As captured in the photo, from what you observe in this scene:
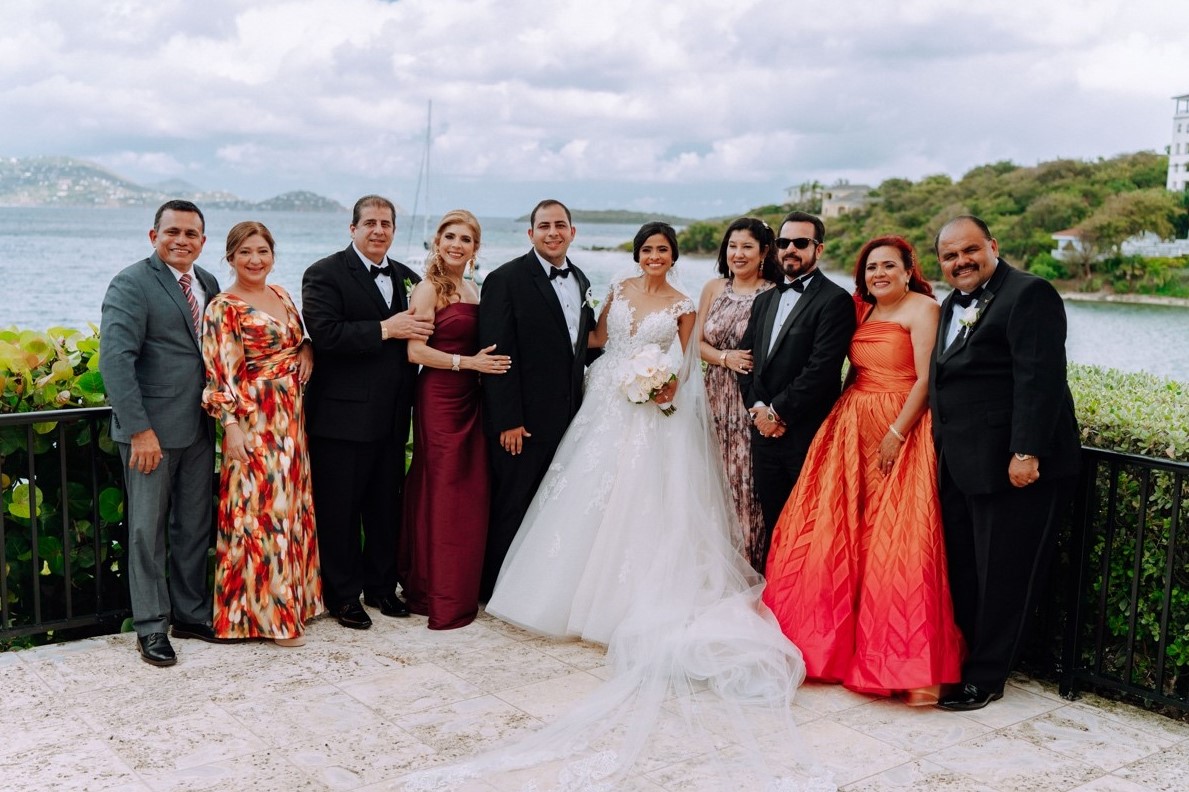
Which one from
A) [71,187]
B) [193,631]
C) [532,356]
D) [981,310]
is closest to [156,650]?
[193,631]

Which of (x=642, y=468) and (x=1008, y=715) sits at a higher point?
(x=642, y=468)

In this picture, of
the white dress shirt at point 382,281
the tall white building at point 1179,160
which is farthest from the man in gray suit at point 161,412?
the tall white building at point 1179,160

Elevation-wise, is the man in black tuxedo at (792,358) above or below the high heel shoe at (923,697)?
above

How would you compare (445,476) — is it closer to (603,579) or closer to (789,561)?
(603,579)

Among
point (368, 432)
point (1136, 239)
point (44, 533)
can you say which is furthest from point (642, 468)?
point (1136, 239)

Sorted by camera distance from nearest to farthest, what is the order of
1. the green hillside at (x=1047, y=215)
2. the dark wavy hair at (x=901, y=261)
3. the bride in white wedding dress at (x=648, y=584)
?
the bride in white wedding dress at (x=648, y=584) < the dark wavy hair at (x=901, y=261) < the green hillside at (x=1047, y=215)

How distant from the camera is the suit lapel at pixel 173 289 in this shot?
4336 mm

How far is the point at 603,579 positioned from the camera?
15.3 feet

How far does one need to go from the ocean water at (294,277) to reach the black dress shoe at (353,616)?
2212mm

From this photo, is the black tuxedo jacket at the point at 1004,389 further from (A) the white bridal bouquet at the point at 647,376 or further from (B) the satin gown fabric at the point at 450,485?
(B) the satin gown fabric at the point at 450,485

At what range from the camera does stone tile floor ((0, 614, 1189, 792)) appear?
3.32 meters

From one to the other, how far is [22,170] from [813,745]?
132 meters

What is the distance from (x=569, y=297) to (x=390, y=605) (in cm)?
184

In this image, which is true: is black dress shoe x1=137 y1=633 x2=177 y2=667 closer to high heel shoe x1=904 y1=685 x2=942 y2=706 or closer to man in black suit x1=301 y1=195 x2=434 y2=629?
man in black suit x1=301 y1=195 x2=434 y2=629
